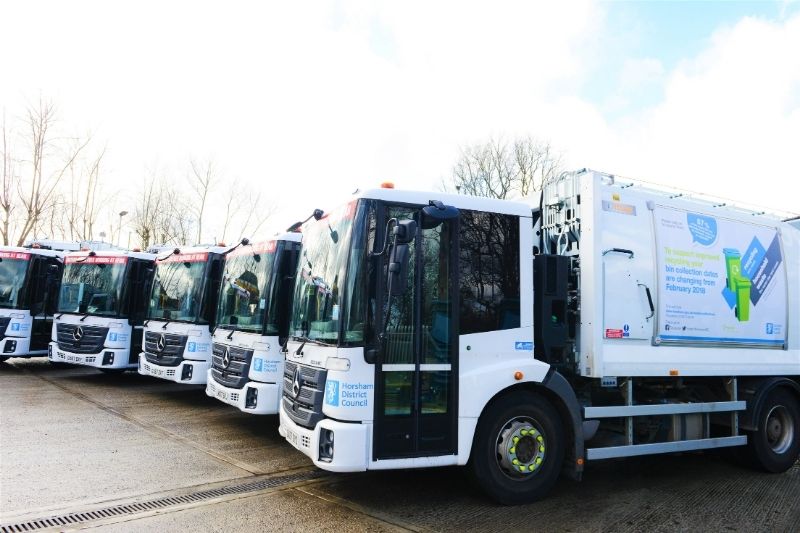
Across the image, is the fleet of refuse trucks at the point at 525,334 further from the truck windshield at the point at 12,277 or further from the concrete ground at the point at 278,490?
the truck windshield at the point at 12,277

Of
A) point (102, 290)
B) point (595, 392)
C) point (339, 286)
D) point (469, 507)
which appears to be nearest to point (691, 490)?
point (595, 392)

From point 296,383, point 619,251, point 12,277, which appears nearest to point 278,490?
point 296,383

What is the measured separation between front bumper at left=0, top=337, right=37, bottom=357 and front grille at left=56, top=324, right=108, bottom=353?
1.69 m

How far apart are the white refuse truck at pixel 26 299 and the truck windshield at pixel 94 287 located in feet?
3.79

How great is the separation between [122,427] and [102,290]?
523 centimetres

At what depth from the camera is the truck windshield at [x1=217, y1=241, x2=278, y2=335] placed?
8.02 meters

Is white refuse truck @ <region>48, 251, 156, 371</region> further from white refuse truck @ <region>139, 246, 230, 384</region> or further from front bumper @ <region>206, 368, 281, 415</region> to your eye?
front bumper @ <region>206, 368, 281, 415</region>

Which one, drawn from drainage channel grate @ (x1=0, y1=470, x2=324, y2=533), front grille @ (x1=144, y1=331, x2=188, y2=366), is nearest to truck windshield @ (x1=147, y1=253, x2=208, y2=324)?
front grille @ (x1=144, y1=331, x2=188, y2=366)

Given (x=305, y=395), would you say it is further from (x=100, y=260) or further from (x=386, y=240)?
(x=100, y=260)

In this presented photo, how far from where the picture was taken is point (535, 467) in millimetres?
5262

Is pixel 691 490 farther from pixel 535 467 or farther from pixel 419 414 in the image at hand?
pixel 419 414

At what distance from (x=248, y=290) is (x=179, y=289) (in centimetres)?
280

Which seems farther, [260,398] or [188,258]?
[188,258]

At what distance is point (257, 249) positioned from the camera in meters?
8.61
